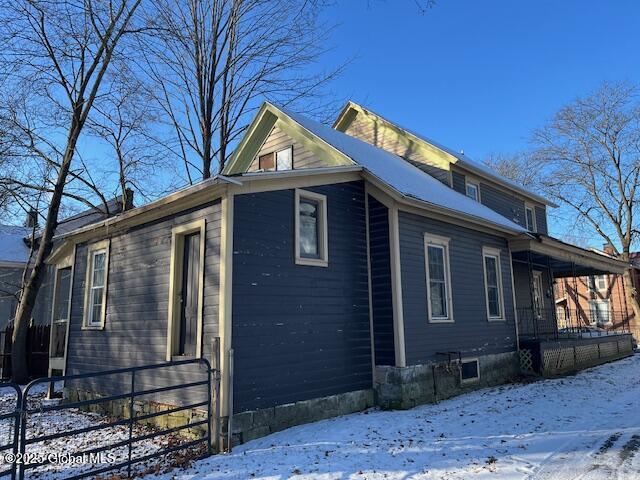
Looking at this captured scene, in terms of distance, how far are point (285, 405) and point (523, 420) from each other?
12.4ft

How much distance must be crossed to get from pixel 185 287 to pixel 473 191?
11.6 m

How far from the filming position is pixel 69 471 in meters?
5.80

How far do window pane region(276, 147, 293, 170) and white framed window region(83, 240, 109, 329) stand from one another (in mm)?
5214

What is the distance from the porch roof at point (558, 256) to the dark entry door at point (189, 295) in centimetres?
896

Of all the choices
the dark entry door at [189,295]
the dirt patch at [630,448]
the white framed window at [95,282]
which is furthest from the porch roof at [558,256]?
the white framed window at [95,282]

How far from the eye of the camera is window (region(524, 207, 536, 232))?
19.3 meters

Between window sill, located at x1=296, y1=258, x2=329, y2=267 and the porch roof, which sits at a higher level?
the porch roof

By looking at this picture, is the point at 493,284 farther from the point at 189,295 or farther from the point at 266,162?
the point at 189,295

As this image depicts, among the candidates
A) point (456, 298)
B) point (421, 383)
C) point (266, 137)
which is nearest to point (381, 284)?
point (421, 383)

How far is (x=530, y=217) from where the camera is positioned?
774 inches

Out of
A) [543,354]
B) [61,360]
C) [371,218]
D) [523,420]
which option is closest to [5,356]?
[61,360]

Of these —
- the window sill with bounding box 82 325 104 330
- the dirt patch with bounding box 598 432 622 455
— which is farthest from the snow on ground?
the dirt patch with bounding box 598 432 622 455

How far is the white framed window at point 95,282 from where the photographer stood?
10.0 meters

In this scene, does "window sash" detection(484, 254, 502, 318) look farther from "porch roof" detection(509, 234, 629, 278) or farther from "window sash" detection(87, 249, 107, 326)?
"window sash" detection(87, 249, 107, 326)
